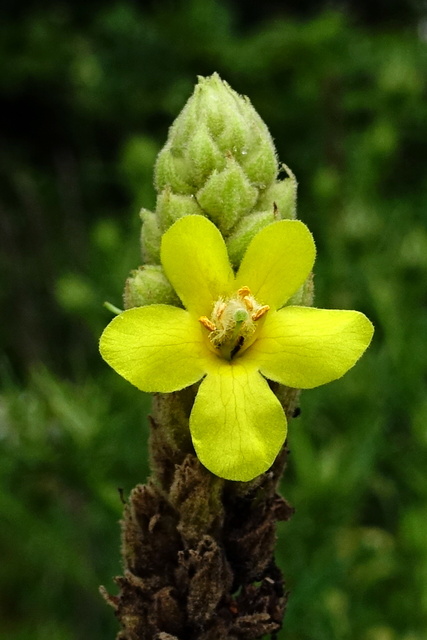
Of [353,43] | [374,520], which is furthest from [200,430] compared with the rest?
[353,43]

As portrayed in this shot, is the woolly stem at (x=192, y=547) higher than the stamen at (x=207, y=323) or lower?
lower

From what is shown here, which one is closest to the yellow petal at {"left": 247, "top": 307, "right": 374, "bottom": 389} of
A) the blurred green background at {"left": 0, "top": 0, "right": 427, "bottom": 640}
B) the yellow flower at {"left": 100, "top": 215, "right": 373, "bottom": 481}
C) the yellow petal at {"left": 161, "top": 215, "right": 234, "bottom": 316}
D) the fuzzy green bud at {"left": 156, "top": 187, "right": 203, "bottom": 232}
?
the yellow flower at {"left": 100, "top": 215, "right": 373, "bottom": 481}

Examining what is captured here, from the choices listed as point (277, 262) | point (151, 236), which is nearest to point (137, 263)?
point (151, 236)

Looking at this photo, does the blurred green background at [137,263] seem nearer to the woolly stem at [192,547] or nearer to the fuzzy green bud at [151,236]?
the woolly stem at [192,547]

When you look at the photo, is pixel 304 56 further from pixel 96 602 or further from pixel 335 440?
pixel 96 602

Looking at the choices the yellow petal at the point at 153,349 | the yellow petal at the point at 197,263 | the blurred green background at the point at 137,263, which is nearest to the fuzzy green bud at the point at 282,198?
the yellow petal at the point at 197,263

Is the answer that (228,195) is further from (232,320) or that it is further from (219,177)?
(232,320)
